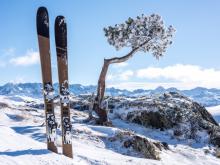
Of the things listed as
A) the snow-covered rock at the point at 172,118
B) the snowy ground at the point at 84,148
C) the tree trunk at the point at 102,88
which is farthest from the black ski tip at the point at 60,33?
the snow-covered rock at the point at 172,118

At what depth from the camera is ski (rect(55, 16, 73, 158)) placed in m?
A: 14.4

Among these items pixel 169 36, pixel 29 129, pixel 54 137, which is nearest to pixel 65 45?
pixel 54 137

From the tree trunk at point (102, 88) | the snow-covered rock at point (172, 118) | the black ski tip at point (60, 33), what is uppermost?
the black ski tip at point (60, 33)

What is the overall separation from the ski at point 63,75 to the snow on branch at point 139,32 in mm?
14772

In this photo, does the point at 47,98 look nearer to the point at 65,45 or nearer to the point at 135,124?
the point at 65,45

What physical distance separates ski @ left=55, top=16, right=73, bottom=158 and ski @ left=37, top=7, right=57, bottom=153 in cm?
40

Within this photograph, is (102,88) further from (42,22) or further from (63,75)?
(42,22)

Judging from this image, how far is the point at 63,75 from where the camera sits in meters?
14.4

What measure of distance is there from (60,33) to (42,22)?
0.78 metres

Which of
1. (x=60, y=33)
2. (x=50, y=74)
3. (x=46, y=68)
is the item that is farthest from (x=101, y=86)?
(x=46, y=68)

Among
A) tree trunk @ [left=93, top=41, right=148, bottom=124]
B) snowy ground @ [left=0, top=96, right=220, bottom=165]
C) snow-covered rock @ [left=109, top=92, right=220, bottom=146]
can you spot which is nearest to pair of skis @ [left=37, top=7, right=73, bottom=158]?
snowy ground @ [left=0, top=96, right=220, bottom=165]

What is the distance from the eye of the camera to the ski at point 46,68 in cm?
1384

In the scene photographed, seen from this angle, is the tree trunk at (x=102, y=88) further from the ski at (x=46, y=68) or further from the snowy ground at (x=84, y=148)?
the ski at (x=46, y=68)

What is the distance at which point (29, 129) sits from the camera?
20141 mm
